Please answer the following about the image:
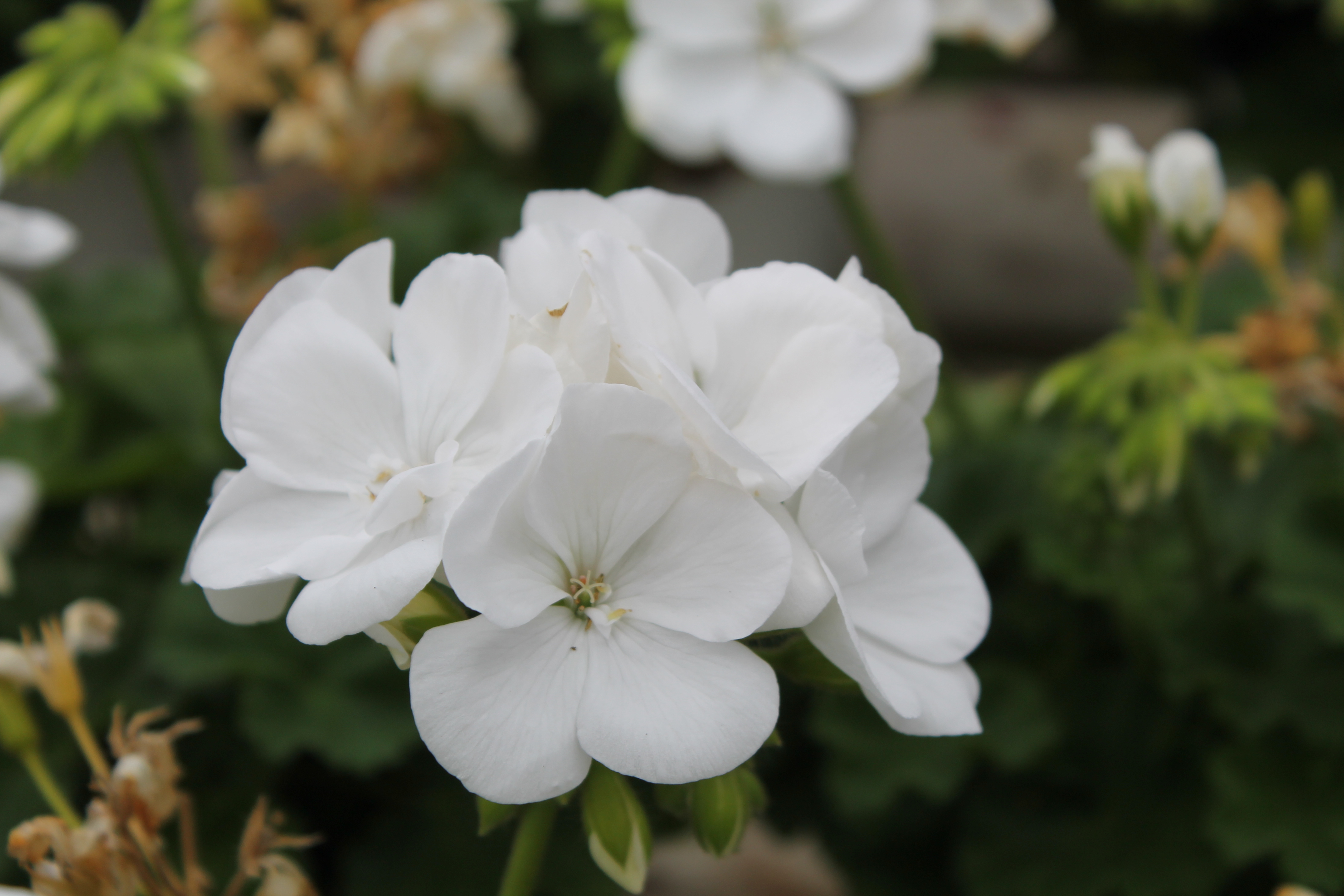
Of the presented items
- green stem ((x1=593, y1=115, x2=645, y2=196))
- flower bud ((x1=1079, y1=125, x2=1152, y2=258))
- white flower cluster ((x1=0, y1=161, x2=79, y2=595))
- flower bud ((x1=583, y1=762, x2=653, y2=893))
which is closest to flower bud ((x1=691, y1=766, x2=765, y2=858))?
flower bud ((x1=583, y1=762, x2=653, y2=893))

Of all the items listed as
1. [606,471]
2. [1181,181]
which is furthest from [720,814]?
[1181,181]

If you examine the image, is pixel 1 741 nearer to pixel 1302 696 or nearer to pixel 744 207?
pixel 1302 696

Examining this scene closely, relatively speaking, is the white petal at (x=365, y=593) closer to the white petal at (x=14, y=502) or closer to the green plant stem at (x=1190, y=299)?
the white petal at (x=14, y=502)

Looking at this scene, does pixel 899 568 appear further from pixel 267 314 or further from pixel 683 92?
pixel 683 92

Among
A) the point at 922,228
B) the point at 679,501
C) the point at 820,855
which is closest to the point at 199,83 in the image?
the point at 679,501

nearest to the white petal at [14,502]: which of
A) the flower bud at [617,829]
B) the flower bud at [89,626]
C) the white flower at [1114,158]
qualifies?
the flower bud at [89,626]

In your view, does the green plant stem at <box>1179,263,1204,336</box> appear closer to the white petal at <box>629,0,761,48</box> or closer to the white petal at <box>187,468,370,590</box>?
the white petal at <box>629,0,761,48</box>

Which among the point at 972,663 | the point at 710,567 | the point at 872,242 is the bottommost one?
the point at 972,663
